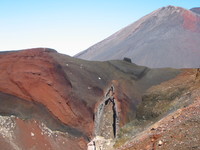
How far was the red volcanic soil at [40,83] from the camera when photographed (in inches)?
557

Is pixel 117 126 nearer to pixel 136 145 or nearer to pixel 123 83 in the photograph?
pixel 123 83

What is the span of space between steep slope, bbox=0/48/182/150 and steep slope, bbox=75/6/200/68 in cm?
2633

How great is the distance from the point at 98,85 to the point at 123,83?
2.13 metres

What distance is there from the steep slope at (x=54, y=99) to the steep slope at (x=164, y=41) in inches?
1037

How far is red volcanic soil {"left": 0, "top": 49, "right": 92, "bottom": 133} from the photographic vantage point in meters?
14.2

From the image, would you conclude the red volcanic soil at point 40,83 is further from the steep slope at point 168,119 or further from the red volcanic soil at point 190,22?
the red volcanic soil at point 190,22

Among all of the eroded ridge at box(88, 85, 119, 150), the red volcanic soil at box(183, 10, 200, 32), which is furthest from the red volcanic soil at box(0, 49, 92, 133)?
the red volcanic soil at box(183, 10, 200, 32)

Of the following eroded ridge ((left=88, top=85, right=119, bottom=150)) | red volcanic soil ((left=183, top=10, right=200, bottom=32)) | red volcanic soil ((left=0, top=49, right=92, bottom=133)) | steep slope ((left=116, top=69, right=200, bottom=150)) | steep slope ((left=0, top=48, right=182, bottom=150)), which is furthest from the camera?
red volcanic soil ((left=183, top=10, right=200, bottom=32))

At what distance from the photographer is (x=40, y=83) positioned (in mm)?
14797

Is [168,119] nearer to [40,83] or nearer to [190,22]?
[40,83]

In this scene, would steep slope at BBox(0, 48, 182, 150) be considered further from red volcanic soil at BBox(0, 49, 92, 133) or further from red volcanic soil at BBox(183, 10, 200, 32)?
red volcanic soil at BBox(183, 10, 200, 32)

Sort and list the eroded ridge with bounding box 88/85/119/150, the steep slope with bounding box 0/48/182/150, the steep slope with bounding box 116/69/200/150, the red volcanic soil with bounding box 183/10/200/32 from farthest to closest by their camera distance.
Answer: the red volcanic soil with bounding box 183/10/200/32, the eroded ridge with bounding box 88/85/119/150, the steep slope with bounding box 0/48/182/150, the steep slope with bounding box 116/69/200/150

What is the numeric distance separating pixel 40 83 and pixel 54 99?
3.54ft

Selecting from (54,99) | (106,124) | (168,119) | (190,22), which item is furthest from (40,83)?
(190,22)
